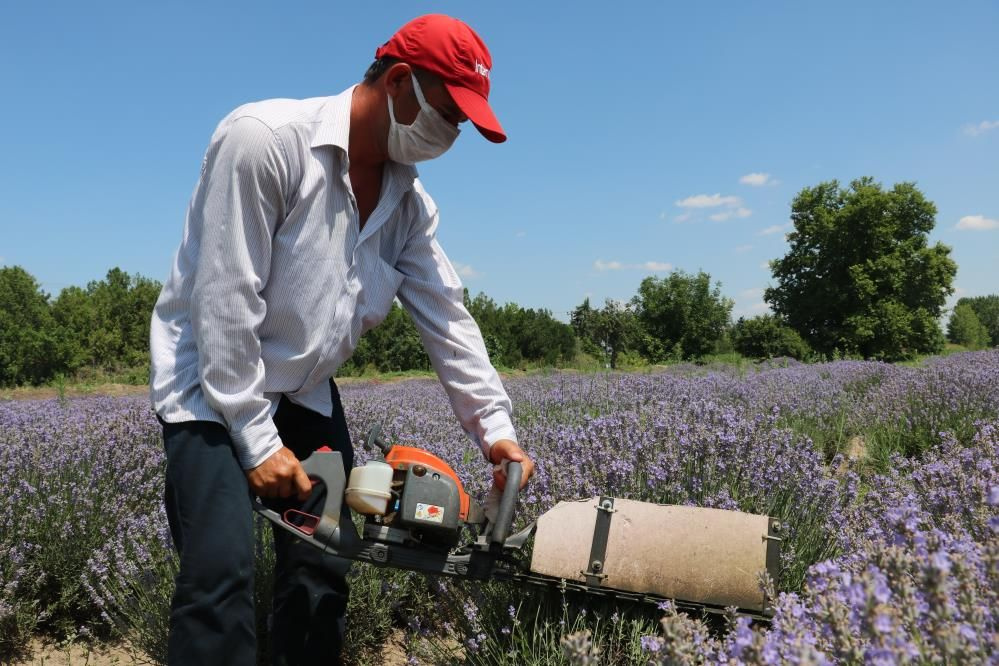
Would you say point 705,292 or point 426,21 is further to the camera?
point 705,292

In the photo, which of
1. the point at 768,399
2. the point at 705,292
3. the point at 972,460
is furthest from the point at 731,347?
the point at 972,460

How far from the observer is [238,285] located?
1.56m

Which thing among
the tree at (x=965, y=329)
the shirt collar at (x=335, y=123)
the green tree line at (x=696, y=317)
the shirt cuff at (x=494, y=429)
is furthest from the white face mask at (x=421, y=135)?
the tree at (x=965, y=329)

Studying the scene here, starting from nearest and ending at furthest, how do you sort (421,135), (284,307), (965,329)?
(284,307)
(421,135)
(965,329)

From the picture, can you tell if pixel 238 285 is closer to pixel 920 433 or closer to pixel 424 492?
pixel 424 492

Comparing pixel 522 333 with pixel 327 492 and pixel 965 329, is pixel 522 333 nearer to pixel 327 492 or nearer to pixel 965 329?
pixel 327 492

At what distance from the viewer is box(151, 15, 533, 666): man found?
61.1 inches

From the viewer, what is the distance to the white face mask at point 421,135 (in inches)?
72.2

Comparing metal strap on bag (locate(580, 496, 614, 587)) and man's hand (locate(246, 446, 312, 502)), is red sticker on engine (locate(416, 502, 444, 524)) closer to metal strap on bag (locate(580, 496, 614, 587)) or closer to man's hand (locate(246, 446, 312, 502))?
man's hand (locate(246, 446, 312, 502))

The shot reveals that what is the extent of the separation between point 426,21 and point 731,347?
159 feet

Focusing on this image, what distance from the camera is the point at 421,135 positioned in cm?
188

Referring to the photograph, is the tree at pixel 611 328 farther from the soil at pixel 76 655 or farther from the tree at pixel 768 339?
the soil at pixel 76 655

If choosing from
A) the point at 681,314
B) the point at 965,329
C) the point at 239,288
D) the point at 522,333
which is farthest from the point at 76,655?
the point at 965,329

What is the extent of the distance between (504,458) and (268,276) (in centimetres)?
89
